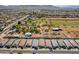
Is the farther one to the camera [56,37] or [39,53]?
[56,37]

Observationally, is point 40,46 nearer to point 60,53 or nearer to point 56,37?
point 60,53

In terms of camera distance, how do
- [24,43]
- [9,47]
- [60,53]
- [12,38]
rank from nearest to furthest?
[60,53] → [9,47] → [24,43] → [12,38]

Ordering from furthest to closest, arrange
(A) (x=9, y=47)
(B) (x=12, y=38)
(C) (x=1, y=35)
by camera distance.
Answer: (C) (x=1, y=35) < (B) (x=12, y=38) < (A) (x=9, y=47)

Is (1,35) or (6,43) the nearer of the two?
(6,43)

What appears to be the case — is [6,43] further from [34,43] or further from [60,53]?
[60,53]

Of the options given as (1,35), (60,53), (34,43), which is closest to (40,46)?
(34,43)

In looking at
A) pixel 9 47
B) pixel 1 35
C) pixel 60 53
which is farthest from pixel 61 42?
pixel 1 35

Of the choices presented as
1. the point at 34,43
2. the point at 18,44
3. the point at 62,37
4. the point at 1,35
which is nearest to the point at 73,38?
the point at 62,37

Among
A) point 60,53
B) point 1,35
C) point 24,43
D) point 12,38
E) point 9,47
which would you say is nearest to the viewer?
point 60,53
